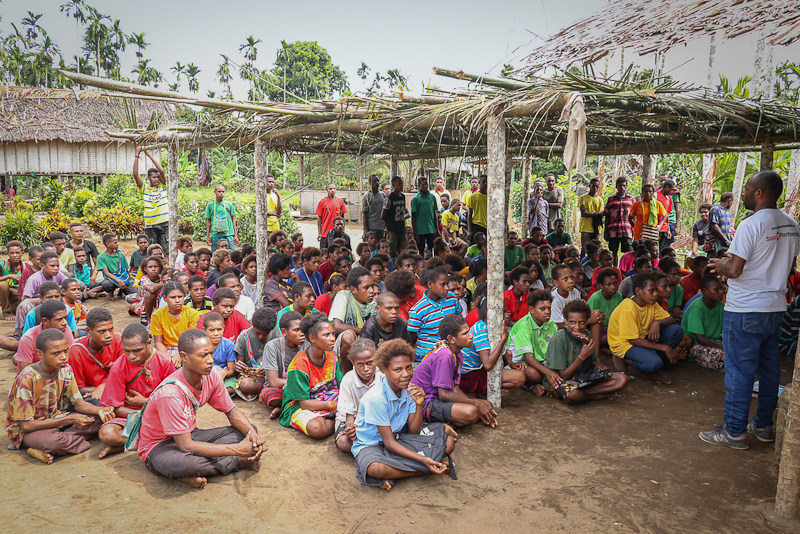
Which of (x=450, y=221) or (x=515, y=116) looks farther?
(x=450, y=221)

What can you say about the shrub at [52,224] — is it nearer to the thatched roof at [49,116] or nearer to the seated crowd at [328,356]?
the thatched roof at [49,116]

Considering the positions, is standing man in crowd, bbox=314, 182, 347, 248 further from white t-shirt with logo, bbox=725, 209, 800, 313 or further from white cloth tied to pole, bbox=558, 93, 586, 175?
white t-shirt with logo, bbox=725, 209, 800, 313

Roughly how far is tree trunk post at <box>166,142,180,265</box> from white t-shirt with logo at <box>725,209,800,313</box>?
737 centimetres

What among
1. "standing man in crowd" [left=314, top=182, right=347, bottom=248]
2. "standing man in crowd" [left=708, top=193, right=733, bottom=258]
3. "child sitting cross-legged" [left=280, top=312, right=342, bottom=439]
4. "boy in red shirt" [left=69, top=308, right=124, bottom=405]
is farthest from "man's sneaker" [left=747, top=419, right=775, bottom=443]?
"standing man in crowd" [left=314, top=182, right=347, bottom=248]

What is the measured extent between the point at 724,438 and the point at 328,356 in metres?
3.11

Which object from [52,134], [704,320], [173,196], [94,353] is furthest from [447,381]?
[52,134]

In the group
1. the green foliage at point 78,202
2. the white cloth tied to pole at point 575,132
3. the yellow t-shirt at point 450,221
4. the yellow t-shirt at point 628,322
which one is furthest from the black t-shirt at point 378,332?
the green foliage at point 78,202

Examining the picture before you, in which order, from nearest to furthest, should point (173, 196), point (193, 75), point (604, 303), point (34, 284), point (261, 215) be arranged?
point (604, 303)
point (34, 284)
point (261, 215)
point (173, 196)
point (193, 75)

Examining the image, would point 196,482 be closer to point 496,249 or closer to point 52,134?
point 496,249

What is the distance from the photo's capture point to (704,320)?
18.7ft

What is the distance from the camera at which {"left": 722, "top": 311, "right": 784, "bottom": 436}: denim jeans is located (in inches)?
149

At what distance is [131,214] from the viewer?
1525cm

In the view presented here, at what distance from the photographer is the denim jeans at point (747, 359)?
3.78m

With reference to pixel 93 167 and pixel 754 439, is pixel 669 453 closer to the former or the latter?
pixel 754 439
